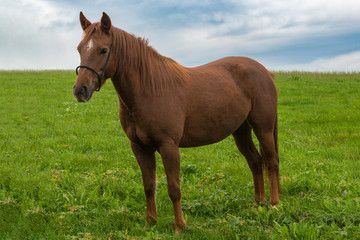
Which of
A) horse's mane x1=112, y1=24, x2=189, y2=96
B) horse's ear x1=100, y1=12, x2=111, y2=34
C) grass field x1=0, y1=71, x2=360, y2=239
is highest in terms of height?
horse's ear x1=100, y1=12, x2=111, y2=34

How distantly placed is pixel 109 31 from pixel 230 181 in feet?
12.3

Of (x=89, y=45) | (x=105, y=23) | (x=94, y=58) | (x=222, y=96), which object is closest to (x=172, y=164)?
(x=222, y=96)

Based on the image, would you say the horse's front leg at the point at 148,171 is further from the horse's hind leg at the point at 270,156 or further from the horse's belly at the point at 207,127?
the horse's hind leg at the point at 270,156

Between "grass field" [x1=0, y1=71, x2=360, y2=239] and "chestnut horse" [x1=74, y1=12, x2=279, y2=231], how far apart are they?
0.58m

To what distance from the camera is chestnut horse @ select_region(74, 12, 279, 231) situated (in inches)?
150

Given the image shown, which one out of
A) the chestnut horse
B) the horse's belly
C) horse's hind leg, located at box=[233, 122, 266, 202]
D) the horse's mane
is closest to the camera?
the chestnut horse

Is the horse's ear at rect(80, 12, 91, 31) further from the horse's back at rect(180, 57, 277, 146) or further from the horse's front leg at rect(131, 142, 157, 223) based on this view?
the horse's front leg at rect(131, 142, 157, 223)

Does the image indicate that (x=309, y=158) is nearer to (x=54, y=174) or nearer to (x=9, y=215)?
(x=54, y=174)

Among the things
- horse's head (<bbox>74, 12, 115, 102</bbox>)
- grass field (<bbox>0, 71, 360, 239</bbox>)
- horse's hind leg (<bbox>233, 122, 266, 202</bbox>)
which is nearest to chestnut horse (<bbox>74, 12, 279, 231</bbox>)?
horse's head (<bbox>74, 12, 115, 102</bbox>)

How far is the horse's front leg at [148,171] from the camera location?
450cm

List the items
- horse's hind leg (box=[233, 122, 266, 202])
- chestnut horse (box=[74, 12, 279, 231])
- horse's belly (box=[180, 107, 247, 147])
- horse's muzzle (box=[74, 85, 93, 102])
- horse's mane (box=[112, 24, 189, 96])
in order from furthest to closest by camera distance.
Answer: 1. horse's hind leg (box=[233, 122, 266, 202])
2. horse's belly (box=[180, 107, 247, 147])
3. horse's mane (box=[112, 24, 189, 96])
4. chestnut horse (box=[74, 12, 279, 231])
5. horse's muzzle (box=[74, 85, 93, 102])

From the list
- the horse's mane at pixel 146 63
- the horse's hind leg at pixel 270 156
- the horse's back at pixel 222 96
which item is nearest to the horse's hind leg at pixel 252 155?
the horse's hind leg at pixel 270 156

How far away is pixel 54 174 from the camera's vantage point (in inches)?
253

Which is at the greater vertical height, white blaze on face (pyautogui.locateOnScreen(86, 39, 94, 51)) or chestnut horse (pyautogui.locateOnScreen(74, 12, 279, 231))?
white blaze on face (pyautogui.locateOnScreen(86, 39, 94, 51))
